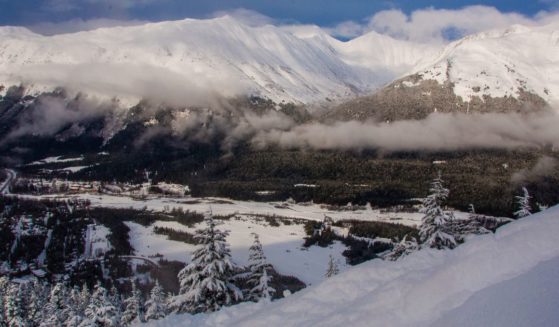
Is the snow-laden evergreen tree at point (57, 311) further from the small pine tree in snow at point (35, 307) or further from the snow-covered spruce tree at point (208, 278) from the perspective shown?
the snow-covered spruce tree at point (208, 278)

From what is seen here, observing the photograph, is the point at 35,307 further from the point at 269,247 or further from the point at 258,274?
the point at 269,247

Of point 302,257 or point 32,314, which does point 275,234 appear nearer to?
point 302,257

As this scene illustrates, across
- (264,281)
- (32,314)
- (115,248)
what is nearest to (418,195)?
(115,248)

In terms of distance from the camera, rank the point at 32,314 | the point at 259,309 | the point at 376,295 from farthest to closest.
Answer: the point at 32,314 → the point at 259,309 → the point at 376,295

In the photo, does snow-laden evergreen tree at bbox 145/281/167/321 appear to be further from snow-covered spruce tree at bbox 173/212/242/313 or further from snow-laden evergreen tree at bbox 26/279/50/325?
snow-laden evergreen tree at bbox 26/279/50/325

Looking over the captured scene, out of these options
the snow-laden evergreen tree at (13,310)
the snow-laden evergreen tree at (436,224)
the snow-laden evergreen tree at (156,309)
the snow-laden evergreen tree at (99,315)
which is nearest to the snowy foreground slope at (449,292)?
the snow-laden evergreen tree at (436,224)

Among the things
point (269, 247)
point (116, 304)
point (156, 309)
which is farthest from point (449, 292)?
point (269, 247)
